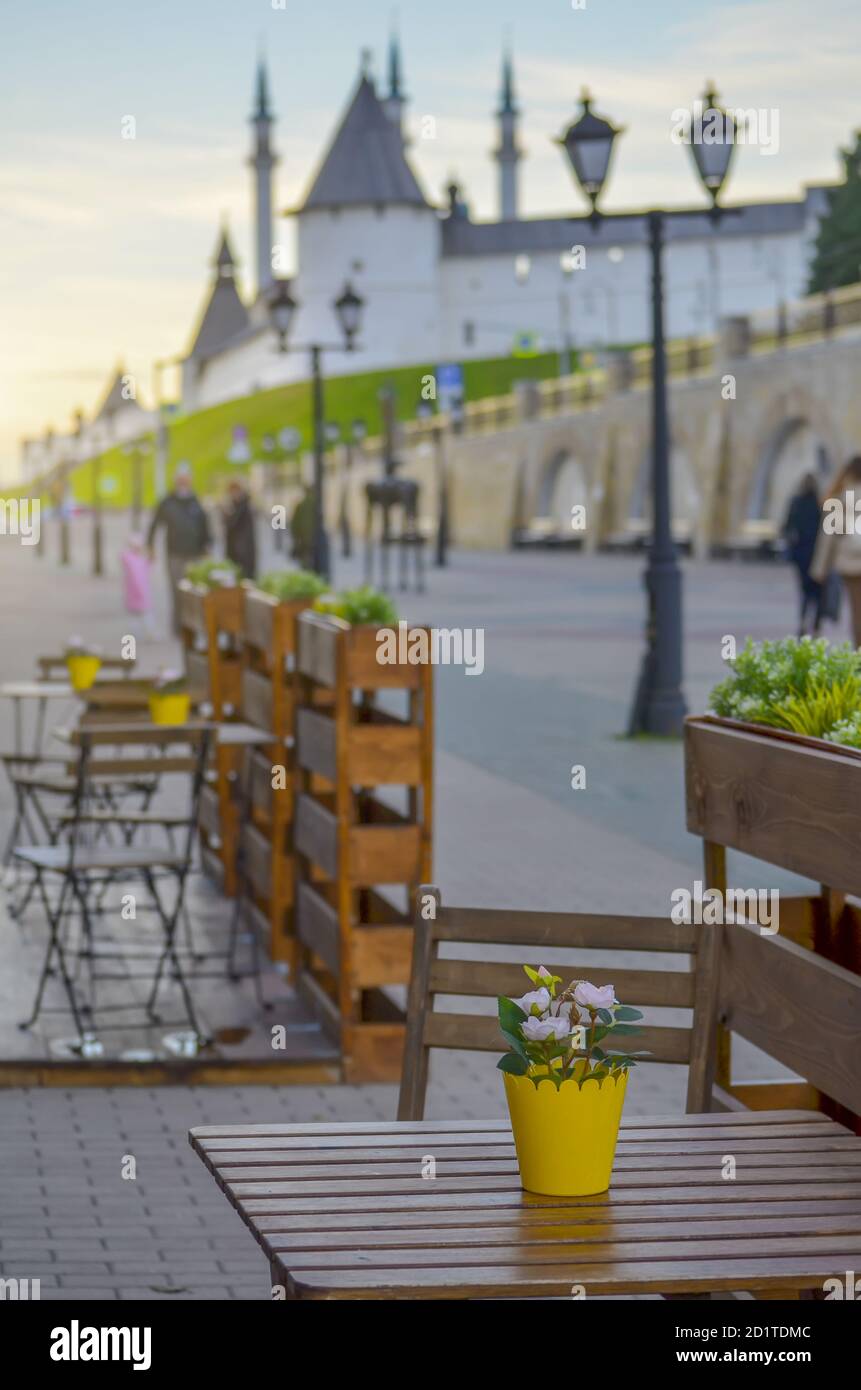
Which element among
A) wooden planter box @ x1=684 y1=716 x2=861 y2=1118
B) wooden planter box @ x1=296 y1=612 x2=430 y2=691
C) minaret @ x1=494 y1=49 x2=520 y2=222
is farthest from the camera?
minaret @ x1=494 y1=49 x2=520 y2=222

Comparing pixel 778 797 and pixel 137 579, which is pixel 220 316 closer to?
pixel 137 579

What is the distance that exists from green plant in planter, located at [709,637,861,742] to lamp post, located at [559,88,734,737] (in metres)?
11.3

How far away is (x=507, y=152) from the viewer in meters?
158

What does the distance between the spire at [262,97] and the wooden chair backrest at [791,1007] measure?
16538cm

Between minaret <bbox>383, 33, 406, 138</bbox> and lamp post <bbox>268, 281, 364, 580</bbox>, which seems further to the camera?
minaret <bbox>383, 33, 406, 138</bbox>

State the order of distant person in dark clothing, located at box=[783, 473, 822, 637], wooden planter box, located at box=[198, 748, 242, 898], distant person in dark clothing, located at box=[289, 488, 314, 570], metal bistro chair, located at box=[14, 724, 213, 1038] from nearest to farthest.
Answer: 1. metal bistro chair, located at box=[14, 724, 213, 1038]
2. wooden planter box, located at box=[198, 748, 242, 898]
3. distant person in dark clothing, located at box=[783, 473, 822, 637]
4. distant person in dark clothing, located at box=[289, 488, 314, 570]

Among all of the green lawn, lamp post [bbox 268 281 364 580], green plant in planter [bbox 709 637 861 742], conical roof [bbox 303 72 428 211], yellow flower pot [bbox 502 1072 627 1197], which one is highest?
conical roof [bbox 303 72 428 211]

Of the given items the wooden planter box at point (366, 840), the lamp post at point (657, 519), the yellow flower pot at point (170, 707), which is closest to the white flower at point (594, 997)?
the wooden planter box at point (366, 840)

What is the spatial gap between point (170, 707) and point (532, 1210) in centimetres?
585

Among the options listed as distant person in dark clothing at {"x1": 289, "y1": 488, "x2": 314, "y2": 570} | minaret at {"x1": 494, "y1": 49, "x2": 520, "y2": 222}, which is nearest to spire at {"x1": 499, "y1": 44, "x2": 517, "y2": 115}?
minaret at {"x1": 494, "y1": 49, "x2": 520, "y2": 222}

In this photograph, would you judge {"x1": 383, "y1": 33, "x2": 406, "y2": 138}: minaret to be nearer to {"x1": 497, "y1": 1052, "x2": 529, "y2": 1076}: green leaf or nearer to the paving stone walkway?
the paving stone walkway

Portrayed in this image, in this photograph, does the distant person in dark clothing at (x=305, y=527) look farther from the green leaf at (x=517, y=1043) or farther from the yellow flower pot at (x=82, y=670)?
the green leaf at (x=517, y=1043)

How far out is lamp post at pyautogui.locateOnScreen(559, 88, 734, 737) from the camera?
52.6ft

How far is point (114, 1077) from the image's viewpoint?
24.6ft
